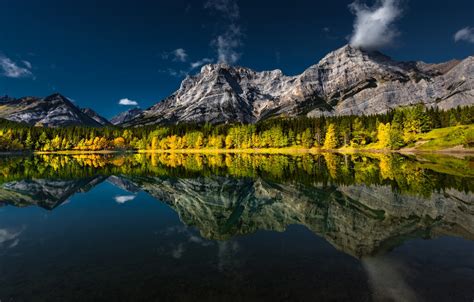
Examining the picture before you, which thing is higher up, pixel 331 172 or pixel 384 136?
pixel 384 136

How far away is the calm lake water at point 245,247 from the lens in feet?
30.1

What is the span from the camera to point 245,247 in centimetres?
1341

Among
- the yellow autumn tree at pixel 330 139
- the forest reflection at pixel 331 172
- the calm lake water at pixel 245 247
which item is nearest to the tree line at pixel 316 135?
the yellow autumn tree at pixel 330 139

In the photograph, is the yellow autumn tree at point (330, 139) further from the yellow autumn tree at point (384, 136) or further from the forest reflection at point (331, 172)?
the forest reflection at point (331, 172)

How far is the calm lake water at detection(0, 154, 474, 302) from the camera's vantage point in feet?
30.1

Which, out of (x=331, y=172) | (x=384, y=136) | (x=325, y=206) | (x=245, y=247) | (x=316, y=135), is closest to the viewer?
(x=245, y=247)

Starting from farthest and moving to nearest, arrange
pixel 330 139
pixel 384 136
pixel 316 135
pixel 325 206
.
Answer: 1. pixel 316 135
2. pixel 330 139
3. pixel 384 136
4. pixel 325 206

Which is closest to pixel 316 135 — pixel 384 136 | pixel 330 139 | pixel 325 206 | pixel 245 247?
pixel 330 139

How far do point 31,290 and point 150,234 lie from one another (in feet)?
23.0

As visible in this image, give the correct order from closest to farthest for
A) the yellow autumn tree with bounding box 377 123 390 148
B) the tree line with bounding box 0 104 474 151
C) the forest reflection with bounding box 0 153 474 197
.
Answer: the forest reflection with bounding box 0 153 474 197
the yellow autumn tree with bounding box 377 123 390 148
the tree line with bounding box 0 104 474 151

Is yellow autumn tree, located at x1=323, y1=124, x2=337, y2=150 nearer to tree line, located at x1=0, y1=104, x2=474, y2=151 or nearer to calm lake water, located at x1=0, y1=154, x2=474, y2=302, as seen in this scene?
tree line, located at x1=0, y1=104, x2=474, y2=151

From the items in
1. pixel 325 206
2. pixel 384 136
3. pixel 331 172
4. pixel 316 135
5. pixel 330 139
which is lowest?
pixel 325 206

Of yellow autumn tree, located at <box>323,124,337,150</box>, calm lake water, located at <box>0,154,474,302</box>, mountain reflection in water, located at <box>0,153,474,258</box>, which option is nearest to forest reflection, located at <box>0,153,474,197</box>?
mountain reflection in water, located at <box>0,153,474,258</box>

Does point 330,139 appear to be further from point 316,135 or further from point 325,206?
point 325,206
